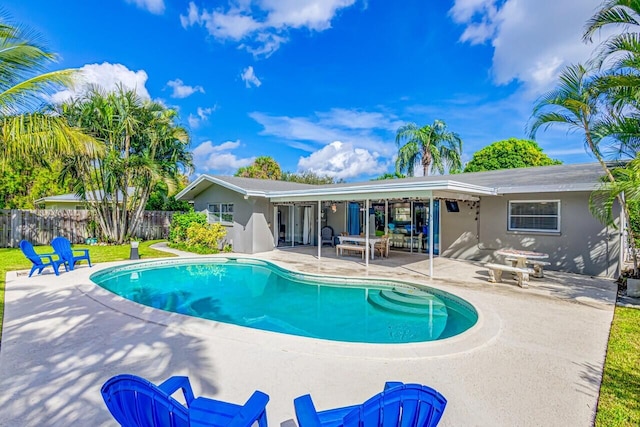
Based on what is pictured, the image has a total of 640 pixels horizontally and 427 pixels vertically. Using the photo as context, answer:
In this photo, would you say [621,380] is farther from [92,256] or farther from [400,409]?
[92,256]

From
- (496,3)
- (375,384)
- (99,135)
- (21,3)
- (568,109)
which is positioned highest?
(496,3)

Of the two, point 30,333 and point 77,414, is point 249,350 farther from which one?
point 30,333

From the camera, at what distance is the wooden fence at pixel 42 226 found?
16.9 meters

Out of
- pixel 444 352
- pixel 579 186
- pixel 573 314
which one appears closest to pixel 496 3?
pixel 579 186

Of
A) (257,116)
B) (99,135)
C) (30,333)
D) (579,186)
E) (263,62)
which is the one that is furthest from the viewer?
(257,116)

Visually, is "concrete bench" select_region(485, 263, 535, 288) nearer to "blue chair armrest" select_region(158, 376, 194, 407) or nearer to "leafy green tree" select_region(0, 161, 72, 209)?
"blue chair armrest" select_region(158, 376, 194, 407)

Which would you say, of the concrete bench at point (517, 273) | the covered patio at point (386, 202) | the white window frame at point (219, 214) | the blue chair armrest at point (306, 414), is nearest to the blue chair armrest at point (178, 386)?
the blue chair armrest at point (306, 414)

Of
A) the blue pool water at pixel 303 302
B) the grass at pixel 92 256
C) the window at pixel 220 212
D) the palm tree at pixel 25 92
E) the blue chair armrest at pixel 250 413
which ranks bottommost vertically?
the blue pool water at pixel 303 302

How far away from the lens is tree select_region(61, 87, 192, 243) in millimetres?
17031

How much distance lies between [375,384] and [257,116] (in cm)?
2885

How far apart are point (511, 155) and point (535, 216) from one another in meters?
25.4

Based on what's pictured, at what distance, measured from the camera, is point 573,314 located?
6.68 meters

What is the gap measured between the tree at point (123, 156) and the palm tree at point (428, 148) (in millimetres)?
18777

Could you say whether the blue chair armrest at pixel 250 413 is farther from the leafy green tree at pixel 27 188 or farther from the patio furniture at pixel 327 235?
the leafy green tree at pixel 27 188
